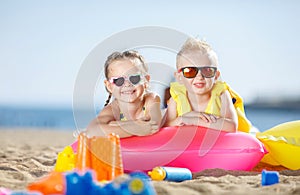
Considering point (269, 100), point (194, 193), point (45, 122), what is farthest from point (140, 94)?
point (269, 100)

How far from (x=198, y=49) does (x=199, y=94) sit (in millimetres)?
417

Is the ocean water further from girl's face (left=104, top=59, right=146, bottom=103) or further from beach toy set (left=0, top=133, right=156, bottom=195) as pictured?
beach toy set (left=0, top=133, right=156, bottom=195)

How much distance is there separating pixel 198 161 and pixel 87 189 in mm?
2050

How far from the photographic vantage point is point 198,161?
4.31m

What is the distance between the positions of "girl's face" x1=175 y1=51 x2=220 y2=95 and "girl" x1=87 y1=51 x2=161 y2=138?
12.8 inches

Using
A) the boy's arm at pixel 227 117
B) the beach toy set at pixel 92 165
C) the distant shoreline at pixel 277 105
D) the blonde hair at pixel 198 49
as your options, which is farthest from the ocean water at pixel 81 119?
the boy's arm at pixel 227 117

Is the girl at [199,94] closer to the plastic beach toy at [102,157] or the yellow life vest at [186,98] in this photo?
the yellow life vest at [186,98]

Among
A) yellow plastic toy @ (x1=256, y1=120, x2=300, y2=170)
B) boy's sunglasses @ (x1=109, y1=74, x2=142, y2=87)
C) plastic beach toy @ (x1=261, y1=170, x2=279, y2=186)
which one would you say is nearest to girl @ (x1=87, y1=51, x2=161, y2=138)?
boy's sunglasses @ (x1=109, y1=74, x2=142, y2=87)

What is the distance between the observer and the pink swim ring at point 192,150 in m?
4.23

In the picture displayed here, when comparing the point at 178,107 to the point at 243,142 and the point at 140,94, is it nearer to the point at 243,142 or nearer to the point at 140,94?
the point at 140,94

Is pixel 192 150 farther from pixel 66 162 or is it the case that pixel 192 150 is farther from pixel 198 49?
pixel 66 162

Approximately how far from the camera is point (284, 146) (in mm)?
4562

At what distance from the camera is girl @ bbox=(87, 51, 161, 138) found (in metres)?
4.31

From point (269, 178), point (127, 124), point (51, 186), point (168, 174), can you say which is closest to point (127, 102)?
point (127, 124)
